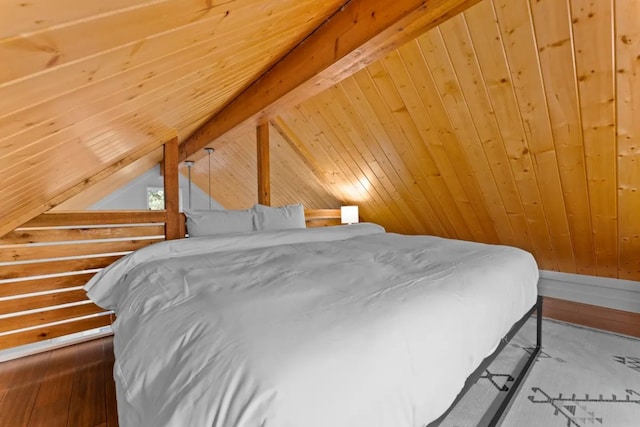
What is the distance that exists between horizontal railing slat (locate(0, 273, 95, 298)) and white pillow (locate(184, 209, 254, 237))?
2.69ft

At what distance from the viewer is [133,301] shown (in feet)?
4.17

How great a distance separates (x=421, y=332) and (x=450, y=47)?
1.86 meters

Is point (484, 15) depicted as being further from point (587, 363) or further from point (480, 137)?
point (587, 363)

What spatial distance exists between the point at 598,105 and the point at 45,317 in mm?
3881

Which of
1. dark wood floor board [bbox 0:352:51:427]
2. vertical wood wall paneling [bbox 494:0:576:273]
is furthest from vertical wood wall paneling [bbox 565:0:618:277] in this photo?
dark wood floor board [bbox 0:352:51:427]

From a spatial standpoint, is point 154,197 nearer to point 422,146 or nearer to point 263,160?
point 263,160

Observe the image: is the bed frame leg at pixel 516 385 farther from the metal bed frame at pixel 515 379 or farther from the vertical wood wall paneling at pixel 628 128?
the vertical wood wall paneling at pixel 628 128

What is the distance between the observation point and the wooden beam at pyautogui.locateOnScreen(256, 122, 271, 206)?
3.50 meters

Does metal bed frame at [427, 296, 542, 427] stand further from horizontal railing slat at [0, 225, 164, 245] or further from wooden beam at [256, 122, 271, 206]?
wooden beam at [256, 122, 271, 206]

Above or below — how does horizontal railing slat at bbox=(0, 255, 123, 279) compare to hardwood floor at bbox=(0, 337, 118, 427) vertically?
above

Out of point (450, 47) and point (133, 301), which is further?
point (450, 47)

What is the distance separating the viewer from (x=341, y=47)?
1837 mm

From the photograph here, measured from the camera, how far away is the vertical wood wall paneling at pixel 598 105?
1.57 metres

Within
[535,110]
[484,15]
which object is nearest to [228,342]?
[484,15]
